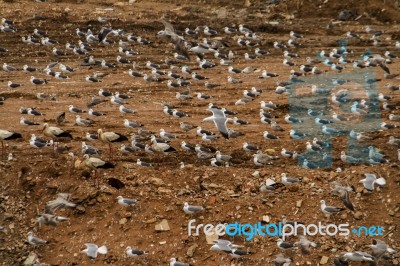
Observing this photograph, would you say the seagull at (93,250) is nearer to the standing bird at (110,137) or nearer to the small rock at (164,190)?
the small rock at (164,190)

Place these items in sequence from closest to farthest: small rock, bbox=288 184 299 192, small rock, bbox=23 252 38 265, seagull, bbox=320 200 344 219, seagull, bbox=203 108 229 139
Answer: seagull, bbox=320 200 344 219
small rock, bbox=23 252 38 265
small rock, bbox=288 184 299 192
seagull, bbox=203 108 229 139

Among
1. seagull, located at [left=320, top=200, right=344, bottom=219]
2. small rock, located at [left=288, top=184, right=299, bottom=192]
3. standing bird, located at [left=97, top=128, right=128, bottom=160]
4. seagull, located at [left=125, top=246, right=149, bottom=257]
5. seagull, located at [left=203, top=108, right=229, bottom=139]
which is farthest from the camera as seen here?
standing bird, located at [left=97, top=128, right=128, bottom=160]

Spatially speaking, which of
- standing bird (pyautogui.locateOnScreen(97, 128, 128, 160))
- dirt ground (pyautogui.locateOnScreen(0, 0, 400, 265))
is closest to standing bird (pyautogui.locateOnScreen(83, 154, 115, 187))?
dirt ground (pyautogui.locateOnScreen(0, 0, 400, 265))

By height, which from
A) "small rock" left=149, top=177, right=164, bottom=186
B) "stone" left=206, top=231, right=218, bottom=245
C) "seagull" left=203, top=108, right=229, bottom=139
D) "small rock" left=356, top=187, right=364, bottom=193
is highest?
"seagull" left=203, top=108, right=229, bottom=139

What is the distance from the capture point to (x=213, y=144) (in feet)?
65.4

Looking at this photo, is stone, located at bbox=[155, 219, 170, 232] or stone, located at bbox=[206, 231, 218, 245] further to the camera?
stone, located at bbox=[155, 219, 170, 232]

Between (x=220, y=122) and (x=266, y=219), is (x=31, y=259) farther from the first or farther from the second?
(x=220, y=122)

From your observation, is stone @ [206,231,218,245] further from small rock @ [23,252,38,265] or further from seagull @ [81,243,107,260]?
small rock @ [23,252,38,265]

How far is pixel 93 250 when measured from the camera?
16.4m

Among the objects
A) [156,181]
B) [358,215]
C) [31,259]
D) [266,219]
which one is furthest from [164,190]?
[358,215]

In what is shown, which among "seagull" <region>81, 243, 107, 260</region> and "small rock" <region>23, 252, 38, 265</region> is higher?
"seagull" <region>81, 243, 107, 260</region>

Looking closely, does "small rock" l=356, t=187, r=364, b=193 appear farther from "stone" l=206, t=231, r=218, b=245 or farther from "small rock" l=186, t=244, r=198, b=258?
"small rock" l=186, t=244, r=198, b=258

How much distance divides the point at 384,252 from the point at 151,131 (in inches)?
281

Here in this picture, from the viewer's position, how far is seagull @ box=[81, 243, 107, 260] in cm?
1634
